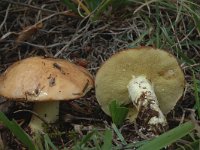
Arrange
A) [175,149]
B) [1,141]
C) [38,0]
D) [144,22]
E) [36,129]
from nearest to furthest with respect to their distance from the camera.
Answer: [175,149]
[1,141]
[36,129]
[144,22]
[38,0]

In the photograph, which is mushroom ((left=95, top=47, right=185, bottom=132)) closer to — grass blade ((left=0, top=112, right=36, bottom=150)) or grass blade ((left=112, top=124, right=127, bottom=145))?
grass blade ((left=112, top=124, right=127, bottom=145))

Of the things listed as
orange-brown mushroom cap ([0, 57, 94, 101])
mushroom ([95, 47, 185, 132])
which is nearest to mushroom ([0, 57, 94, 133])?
orange-brown mushroom cap ([0, 57, 94, 101])

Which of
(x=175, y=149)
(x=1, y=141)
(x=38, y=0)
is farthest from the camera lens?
(x=38, y=0)

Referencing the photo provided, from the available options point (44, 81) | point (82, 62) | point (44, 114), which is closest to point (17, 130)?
point (44, 81)

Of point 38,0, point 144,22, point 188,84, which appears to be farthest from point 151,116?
point 38,0

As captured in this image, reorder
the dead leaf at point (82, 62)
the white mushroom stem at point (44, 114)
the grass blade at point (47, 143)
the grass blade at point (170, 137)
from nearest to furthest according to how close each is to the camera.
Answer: the grass blade at point (170, 137), the grass blade at point (47, 143), the white mushroom stem at point (44, 114), the dead leaf at point (82, 62)

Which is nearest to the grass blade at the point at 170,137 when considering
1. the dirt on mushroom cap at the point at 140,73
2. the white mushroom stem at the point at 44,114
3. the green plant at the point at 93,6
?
the dirt on mushroom cap at the point at 140,73

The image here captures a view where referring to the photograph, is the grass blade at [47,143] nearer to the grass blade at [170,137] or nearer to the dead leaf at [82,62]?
the grass blade at [170,137]

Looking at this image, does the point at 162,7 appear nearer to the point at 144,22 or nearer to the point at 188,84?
the point at 144,22
